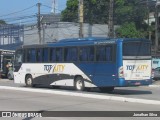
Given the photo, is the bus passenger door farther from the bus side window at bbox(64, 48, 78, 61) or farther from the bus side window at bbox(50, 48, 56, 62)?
the bus side window at bbox(50, 48, 56, 62)

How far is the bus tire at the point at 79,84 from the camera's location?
25.9m

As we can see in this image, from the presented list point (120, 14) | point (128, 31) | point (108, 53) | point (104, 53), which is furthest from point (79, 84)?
point (120, 14)

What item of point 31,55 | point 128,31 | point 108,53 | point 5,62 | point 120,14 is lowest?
point 5,62

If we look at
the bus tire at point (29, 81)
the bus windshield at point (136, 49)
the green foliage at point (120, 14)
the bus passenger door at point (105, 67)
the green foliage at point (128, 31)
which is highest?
the green foliage at point (120, 14)

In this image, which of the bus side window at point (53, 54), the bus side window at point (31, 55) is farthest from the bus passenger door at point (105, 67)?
the bus side window at point (31, 55)

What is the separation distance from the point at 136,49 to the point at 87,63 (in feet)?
10.1

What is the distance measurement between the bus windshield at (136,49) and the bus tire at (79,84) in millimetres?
3605

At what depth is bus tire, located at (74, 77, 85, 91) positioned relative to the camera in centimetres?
2588

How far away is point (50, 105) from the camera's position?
17.4m

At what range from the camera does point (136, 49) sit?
2388cm

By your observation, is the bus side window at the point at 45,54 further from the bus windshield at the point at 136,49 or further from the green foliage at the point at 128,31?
the green foliage at the point at 128,31

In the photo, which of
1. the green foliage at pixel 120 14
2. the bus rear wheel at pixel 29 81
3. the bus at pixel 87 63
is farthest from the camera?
the green foliage at pixel 120 14

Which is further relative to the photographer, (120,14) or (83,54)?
(120,14)

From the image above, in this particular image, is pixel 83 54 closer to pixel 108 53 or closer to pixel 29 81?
pixel 108 53
